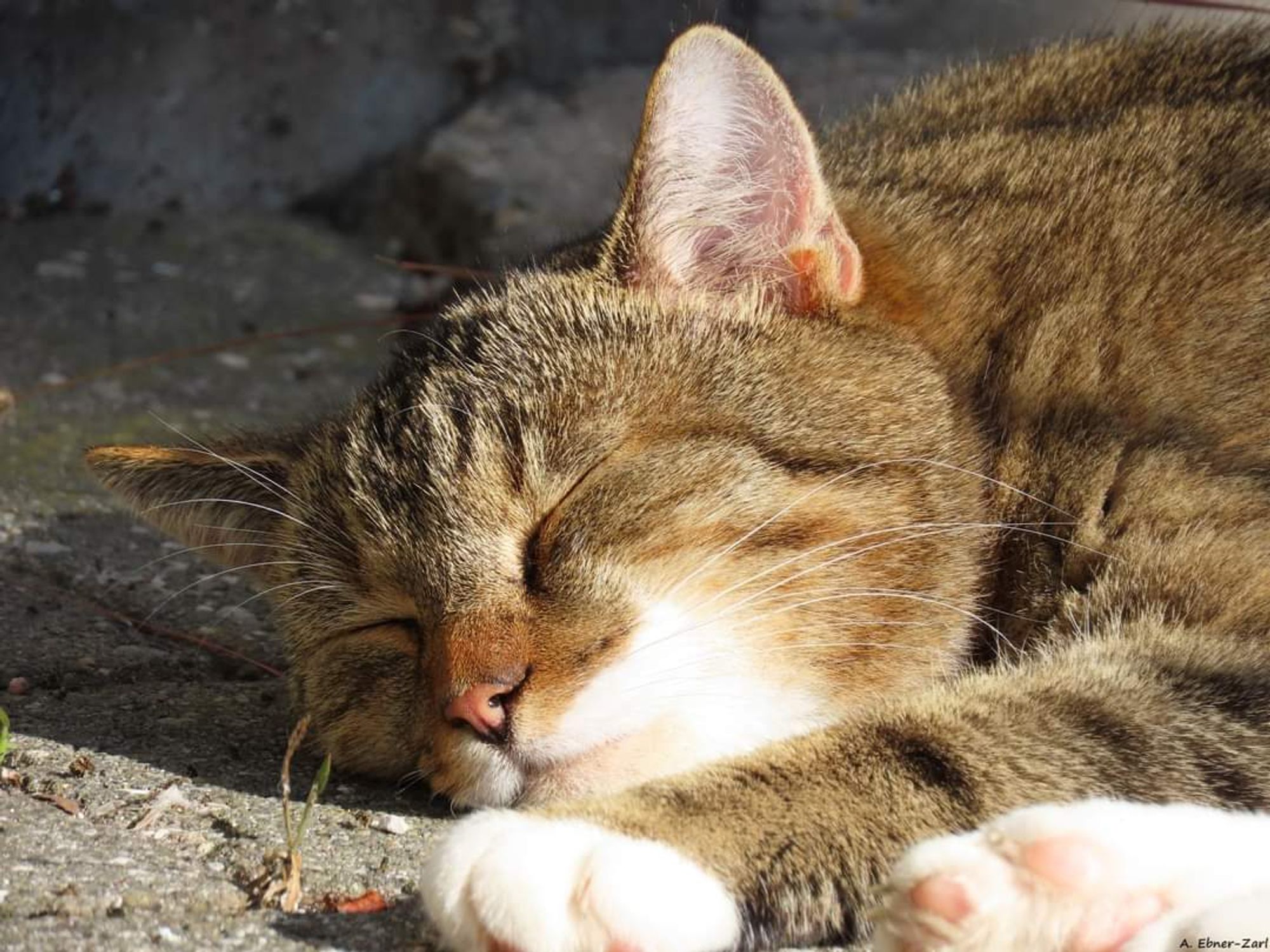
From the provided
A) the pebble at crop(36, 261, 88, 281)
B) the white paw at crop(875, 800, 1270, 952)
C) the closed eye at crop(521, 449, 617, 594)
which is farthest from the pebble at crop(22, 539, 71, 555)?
the white paw at crop(875, 800, 1270, 952)

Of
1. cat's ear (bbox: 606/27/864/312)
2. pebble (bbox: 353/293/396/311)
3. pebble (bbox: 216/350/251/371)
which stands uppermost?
cat's ear (bbox: 606/27/864/312)

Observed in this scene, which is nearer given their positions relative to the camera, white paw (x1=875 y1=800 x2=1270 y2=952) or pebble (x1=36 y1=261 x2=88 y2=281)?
white paw (x1=875 y1=800 x2=1270 y2=952)

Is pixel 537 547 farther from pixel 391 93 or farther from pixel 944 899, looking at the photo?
pixel 391 93

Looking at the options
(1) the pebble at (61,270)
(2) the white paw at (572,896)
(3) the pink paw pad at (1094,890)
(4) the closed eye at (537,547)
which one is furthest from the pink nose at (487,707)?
(1) the pebble at (61,270)

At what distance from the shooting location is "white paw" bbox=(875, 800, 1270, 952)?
1939mm

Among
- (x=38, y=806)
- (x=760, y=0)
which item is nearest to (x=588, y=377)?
(x=38, y=806)

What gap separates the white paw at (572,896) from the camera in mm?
1973

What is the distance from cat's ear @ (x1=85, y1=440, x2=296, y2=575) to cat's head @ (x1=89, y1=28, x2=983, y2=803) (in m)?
0.18

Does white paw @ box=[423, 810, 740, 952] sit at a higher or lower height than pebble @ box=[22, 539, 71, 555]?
higher

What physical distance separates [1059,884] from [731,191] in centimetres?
137

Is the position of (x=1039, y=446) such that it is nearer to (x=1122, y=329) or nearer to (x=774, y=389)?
(x=1122, y=329)

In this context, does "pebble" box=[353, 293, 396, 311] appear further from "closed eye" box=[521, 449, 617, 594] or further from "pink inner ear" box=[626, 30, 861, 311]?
"closed eye" box=[521, 449, 617, 594]

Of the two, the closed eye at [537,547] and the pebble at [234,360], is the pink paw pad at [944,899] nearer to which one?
the closed eye at [537,547]

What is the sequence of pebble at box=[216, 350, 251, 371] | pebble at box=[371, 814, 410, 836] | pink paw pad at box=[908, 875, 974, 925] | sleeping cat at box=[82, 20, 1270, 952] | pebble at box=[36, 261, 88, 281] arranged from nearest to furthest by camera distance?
pink paw pad at box=[908, 875, 974, 925]
sleeping cat at box=[82, 20, 1270, 952]
pebble at box=[371, 814, 410, 836]
pebble at box=[216, 350, 251, 371]
pebble at box=[36, 261, 88, 281]
